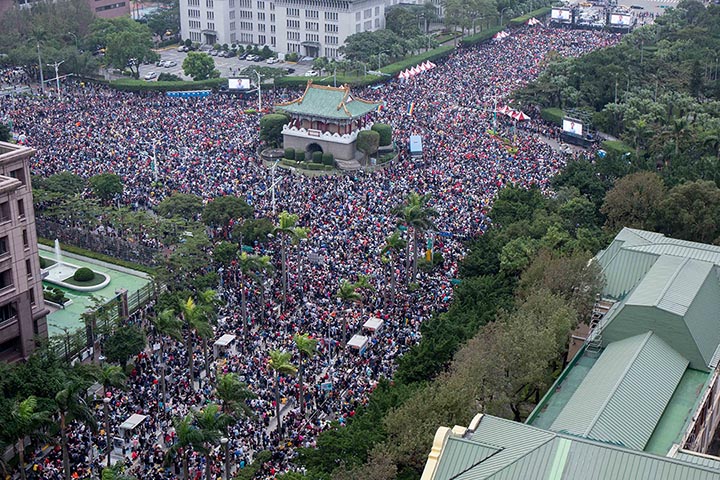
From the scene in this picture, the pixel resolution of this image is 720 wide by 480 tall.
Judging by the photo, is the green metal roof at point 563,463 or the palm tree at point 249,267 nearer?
the green metal roof at point 563,463

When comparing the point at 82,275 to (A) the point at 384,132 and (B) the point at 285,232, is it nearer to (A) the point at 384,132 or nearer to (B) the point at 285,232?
(B) the point at 285,232

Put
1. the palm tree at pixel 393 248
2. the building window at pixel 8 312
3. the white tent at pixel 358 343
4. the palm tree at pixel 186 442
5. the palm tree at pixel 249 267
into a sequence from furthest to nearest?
the palm tree at pixel 393 248, the palm tree at pixel 249 267, the white tent at pixel 358 343, the building window at pixel 8 312, the palm tree at pixel 186 442

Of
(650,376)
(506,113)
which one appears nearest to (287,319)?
(650,376)

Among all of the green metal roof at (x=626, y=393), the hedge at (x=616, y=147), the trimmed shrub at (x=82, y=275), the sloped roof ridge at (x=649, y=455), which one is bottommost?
the trimmed shrub at (x=82, y=275)

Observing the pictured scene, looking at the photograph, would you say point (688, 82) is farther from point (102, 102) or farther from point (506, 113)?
point (102, 102)

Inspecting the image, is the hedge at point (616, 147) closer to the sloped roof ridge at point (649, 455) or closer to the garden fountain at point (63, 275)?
the garden fountain at point (63, 275)

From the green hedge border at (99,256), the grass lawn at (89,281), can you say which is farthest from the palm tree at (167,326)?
the green hedge border at (99,256)
